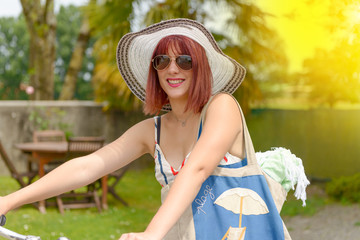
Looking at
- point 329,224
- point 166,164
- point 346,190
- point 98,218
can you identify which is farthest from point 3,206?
point 346,190

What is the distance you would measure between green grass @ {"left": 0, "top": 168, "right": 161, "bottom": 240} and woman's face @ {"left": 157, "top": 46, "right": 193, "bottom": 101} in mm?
3826

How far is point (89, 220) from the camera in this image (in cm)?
654

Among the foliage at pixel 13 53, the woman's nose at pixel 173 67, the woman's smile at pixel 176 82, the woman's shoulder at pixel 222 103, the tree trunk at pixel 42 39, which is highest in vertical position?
the woman's nose at pixel 173 67

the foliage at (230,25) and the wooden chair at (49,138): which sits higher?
the foliage at (230,25)

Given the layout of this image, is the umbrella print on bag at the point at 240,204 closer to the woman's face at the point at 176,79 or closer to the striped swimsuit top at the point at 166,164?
the striped swimsuit top at the point at 166,164

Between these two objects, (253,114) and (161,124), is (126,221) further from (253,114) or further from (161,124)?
(161,124)

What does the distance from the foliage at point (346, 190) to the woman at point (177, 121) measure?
6.37 metres

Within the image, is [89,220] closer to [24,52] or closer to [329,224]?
[329,224]

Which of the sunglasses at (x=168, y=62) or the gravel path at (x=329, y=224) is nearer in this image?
the sunglasses at (x=168, y=62)

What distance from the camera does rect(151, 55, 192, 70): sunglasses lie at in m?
1.60

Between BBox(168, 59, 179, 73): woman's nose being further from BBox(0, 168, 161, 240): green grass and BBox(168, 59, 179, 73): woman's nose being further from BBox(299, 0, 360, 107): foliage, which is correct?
BBox(299, 0, 360, 107): foliage

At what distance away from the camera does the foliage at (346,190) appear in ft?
25.1

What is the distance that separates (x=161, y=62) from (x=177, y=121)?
0.19m

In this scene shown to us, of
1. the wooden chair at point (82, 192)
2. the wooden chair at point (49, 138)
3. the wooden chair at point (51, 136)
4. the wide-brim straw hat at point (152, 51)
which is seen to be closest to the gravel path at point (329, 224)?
the wooden chair at point (82, 192)
